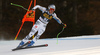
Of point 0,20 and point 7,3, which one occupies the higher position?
point 7,3

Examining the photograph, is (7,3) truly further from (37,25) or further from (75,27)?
(37,25)

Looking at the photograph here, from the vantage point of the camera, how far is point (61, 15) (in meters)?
16.3

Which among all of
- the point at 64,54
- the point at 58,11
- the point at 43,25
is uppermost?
the point at 58,11

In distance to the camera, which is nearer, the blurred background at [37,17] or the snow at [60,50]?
the snow at [60,50]

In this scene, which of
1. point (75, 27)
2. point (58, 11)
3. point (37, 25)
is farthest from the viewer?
point (58, 11)

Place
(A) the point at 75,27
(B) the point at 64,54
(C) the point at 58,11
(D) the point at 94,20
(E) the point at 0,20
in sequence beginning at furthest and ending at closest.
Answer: (D) the point at 94,20, (C) the point at 58,11, (E) the point at 0,20, (A) the point at 75,27, (B) the point at 64,54

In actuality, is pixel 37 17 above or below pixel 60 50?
above

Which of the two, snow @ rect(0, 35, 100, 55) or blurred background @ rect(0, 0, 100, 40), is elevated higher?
blurred background @ rect(0, 0, 100, 40)

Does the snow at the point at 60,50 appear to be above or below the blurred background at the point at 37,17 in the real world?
below

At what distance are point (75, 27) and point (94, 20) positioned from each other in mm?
6872

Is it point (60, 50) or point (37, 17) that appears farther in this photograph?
point (37, 17)

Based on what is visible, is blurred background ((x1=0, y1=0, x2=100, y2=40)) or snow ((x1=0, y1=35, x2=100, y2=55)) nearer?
snow ((x1=0, y1=35, x2=100, y2=55))

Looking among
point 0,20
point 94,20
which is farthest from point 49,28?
point 94,20

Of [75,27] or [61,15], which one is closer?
[75,27]
